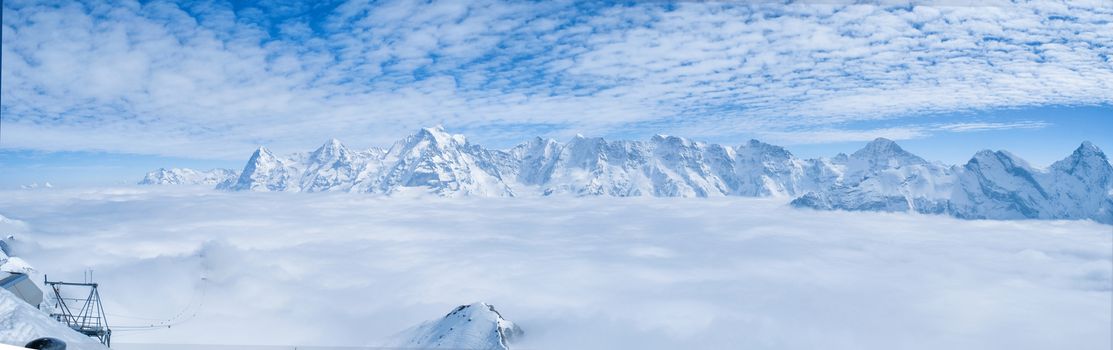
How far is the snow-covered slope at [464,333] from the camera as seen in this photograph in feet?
74.0

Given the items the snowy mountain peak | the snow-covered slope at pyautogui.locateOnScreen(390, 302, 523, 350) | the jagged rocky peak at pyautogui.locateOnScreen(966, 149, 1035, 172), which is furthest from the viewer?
the jagged rocky peak at pyautogui.locateOnScreen(966, 149, 1035, 172)

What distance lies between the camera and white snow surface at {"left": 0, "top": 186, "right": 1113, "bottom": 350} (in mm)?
40562

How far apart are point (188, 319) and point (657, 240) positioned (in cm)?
7543

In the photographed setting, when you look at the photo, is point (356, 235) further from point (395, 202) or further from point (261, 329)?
point (395, 202)

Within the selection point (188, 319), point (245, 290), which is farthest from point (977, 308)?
point (245, 290)

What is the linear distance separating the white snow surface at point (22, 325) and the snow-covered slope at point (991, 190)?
526 ft

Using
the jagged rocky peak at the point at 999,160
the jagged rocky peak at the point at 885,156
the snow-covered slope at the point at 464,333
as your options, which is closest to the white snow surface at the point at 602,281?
the snow-covered slope at the point at 464,333

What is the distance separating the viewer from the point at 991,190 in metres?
124

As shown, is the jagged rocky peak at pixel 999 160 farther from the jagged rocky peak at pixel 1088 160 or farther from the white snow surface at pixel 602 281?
the white snow surface at pixel 602 281

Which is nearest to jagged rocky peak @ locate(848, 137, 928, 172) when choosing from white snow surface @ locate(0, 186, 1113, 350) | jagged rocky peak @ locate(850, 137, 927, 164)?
jagged rocky peak @ locate(850, 137, 927, 164)

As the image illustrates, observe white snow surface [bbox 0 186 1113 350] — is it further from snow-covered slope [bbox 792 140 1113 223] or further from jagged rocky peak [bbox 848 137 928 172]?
jagged rocky peak [bbox 848 137 928 172]

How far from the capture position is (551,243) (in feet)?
281

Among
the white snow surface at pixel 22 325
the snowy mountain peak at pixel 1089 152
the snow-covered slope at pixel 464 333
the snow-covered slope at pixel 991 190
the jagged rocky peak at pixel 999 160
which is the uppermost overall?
the white snow surface at pixel 22 325

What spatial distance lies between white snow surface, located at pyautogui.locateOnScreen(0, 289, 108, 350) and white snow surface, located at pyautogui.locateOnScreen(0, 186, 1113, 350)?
2924 centimetres
